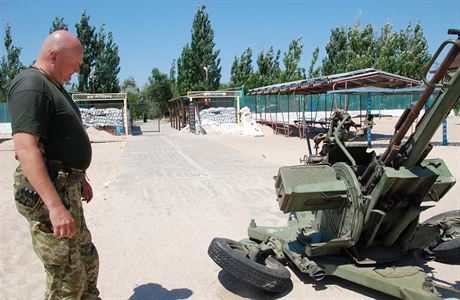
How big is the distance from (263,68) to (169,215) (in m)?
44.8

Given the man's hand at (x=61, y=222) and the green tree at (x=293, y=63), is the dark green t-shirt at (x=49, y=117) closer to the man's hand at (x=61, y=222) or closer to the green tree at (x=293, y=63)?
the man's hand at (x=61, y=222)

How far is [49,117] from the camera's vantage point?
2678mm

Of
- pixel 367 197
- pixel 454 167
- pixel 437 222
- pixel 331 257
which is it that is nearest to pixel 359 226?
pixel 367 197

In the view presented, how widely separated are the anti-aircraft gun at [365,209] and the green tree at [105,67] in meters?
43.8

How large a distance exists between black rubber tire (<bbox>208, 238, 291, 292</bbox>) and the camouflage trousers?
1259 millimetres

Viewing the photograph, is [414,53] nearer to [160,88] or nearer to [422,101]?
[160,88]

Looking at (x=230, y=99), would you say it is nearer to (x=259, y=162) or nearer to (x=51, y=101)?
(x=259, y=162)

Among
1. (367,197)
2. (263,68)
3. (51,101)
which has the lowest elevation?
(367,197)

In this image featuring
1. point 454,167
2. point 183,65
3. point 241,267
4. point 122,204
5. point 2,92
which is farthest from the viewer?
point 183,65

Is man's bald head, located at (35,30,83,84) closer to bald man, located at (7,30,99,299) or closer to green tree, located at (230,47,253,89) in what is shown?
bald man, located at (7,30,99,299)

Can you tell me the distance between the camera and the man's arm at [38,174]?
2.53 meters

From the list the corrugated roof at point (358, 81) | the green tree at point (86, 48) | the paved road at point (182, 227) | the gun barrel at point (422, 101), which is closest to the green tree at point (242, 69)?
the green tree at point (86, 48)

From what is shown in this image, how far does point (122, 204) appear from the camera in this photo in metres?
7.78

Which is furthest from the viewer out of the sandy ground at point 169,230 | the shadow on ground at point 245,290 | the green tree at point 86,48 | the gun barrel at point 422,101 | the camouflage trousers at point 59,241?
the green tree at point 86,48
